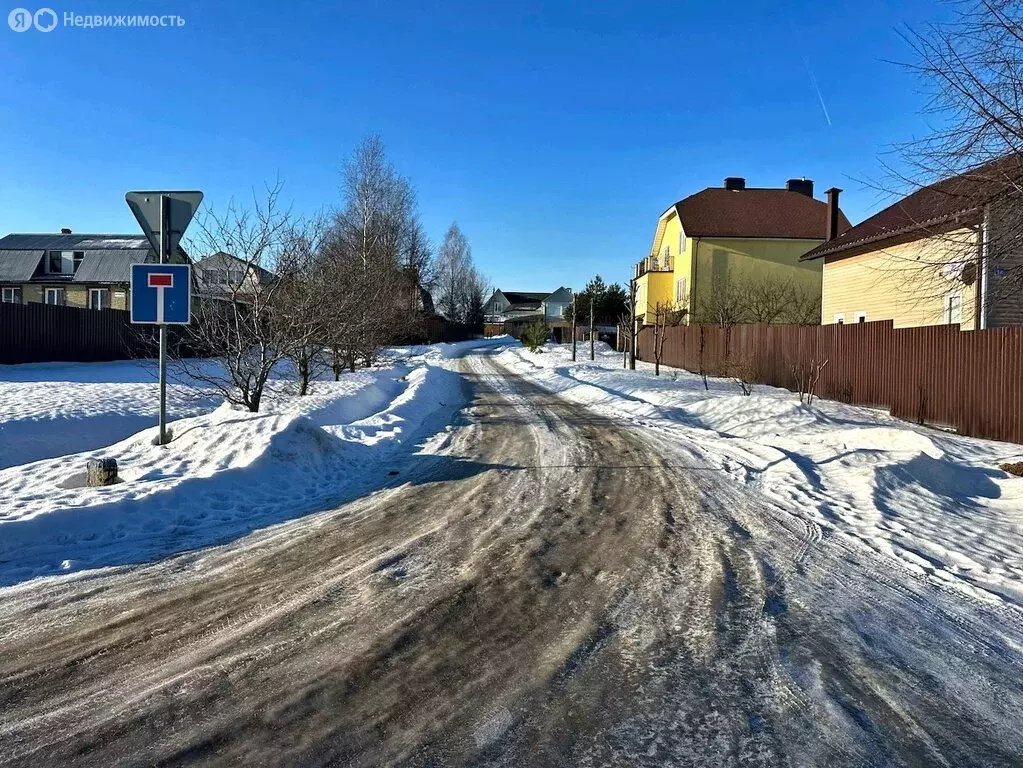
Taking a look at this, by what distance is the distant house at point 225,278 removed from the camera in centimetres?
1291

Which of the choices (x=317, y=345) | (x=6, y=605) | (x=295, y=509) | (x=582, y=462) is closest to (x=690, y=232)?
(x=317, y=345)

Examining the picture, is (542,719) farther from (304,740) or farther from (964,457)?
(964,457)

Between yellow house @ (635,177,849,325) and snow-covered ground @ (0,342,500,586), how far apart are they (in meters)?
26.2

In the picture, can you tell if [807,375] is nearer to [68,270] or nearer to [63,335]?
[63,335]

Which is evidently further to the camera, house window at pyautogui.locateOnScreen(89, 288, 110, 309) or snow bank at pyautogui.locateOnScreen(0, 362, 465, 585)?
house window at pyautogui.locateOnScreen(89, 288, 110, 309)

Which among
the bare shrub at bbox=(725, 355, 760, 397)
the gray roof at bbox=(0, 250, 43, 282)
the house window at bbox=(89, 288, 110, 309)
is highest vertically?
the gray roof at bbox=(0, 250, 43, 282)

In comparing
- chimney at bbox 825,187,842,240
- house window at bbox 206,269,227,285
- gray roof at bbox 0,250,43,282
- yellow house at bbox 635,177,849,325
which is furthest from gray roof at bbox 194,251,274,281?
gray roof at bbox 0,250,43,282

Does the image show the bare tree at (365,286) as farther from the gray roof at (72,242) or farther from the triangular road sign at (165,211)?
the gray roof at (72,242)

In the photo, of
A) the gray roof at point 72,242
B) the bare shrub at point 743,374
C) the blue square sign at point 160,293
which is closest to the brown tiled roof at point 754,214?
the bare shrub at point 743,374

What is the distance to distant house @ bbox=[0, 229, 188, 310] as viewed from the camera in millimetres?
47188

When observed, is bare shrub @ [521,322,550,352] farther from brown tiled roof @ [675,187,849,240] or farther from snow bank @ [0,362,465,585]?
snow bank @ [0,362,465,585]

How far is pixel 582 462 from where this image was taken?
10023mm

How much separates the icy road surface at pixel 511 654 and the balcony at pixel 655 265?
38989 millimetres

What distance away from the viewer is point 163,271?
8.62m
